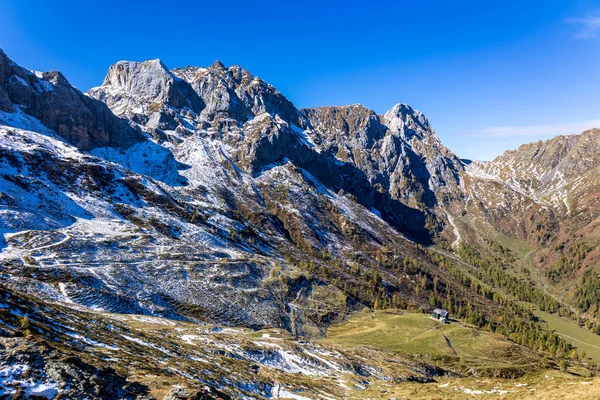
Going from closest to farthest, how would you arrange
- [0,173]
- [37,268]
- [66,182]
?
[37,268], [0,173], [66,182]

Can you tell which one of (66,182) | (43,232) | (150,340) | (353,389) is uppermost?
(66,182)

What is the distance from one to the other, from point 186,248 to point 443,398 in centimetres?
12752

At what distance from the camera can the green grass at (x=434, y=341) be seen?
118281mm

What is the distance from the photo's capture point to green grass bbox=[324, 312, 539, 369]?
118281 millimetres

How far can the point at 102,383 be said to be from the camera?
20.9 m

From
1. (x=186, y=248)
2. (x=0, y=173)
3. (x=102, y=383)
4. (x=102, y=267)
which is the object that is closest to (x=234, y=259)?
(x=186, y=248)

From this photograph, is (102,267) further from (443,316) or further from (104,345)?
(443,316)

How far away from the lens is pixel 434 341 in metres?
129

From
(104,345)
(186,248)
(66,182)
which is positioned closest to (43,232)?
(186,248)

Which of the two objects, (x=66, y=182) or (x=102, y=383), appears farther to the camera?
(x=66, y=182)

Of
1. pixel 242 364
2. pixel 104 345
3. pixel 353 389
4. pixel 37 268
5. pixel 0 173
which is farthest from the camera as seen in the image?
pixel 0 173

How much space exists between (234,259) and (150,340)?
11252 centimetres

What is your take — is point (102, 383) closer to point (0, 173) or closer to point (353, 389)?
point (353, 389)

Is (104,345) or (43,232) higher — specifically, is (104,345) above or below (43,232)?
below
